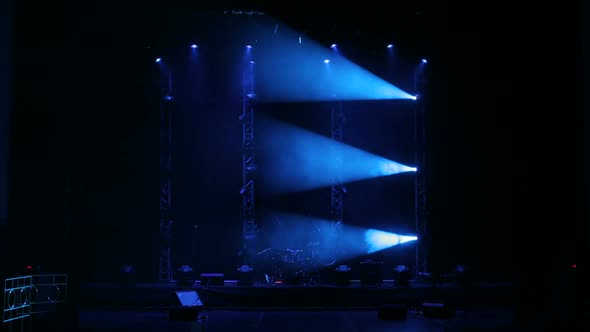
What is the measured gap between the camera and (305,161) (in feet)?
42.7

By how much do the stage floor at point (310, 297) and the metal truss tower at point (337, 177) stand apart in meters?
2.19

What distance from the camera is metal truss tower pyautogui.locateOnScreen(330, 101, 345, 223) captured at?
12.7 m

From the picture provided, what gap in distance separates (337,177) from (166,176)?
12.7ft

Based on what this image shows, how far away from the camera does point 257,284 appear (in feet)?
37.8

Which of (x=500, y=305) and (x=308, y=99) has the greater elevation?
(x=308, y=99)

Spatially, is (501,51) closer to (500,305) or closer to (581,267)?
(500,305)

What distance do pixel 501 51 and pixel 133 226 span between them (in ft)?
30.2

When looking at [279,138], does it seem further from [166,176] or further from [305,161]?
[166,176]

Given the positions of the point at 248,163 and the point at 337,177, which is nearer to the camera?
the point at 337,177

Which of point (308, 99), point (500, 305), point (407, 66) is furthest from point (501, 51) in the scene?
point (500, 305)

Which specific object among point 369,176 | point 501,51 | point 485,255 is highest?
point 501,51

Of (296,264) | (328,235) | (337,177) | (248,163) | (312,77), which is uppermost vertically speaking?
(312,77)

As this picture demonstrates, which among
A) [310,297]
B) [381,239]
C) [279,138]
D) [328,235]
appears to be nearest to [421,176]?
[381,239]

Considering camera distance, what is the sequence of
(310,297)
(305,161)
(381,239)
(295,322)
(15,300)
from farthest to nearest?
1. (305,161)
2. (381,239)
3. (310,297)
4. (295,322)
5. (15,300)
